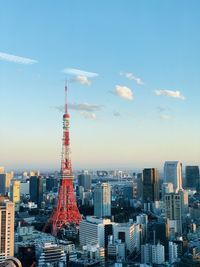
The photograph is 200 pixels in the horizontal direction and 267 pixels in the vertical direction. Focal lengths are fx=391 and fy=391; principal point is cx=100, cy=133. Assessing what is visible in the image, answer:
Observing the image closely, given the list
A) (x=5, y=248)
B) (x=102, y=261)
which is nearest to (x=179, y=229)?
(x=102, y=261)

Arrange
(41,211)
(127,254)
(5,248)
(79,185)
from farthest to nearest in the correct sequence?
(79,185)
(41,211)
(127,254)
(5,248)

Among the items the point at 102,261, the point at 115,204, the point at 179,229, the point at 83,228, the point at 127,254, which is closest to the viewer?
the point at 102,261

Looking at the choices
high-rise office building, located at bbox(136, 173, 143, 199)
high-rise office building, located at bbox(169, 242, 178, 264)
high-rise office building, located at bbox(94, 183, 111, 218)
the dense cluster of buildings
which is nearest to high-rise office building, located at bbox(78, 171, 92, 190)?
the dense cluster of buildings

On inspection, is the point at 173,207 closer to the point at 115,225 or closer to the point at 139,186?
the point at 115,225

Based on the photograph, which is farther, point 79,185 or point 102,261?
point 79,185

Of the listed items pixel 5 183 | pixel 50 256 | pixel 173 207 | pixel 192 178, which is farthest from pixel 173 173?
pixel 50 256

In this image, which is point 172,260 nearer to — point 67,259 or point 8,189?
point 67,259
